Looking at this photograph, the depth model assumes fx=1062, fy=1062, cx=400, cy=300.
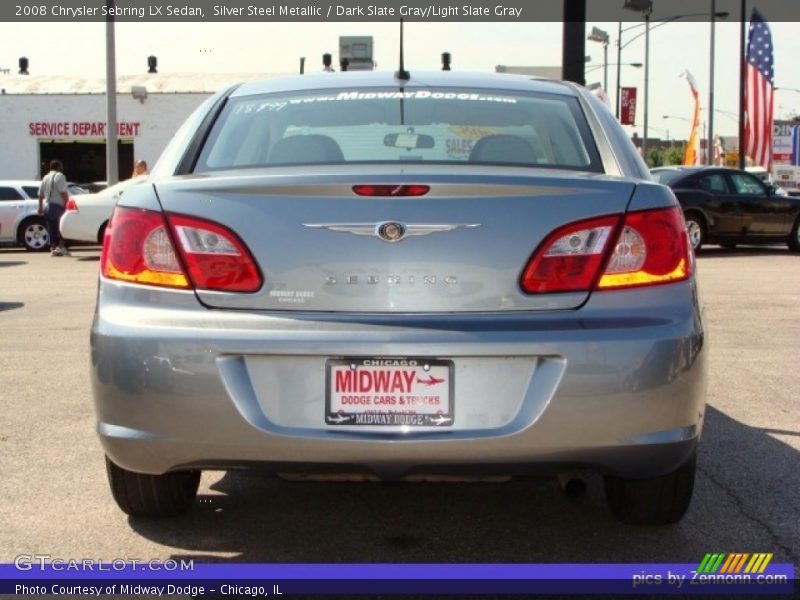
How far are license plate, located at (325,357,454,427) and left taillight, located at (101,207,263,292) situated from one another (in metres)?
0.38

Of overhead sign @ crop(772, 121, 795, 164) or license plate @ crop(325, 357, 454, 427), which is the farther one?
overhead sign @ crop(772, 121, 795, 164)

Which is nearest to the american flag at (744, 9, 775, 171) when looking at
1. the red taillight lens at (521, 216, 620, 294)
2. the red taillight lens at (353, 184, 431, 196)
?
the red taillight lens at (521, 216, 620, 294)

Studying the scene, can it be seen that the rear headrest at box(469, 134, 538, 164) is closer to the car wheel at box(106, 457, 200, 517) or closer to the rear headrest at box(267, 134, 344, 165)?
the rear headrest at box(267, 134, 344, 165)

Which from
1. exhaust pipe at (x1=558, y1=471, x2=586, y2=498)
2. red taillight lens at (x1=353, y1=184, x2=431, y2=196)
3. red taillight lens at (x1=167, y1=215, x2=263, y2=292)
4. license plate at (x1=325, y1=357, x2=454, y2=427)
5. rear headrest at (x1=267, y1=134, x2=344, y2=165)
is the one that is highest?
rear headrest at (x1=267, y1=134, x2=344, y2=165)

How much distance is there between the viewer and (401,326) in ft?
9.81

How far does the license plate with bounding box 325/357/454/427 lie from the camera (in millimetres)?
2979

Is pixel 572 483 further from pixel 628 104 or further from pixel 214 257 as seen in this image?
pixel 628 104

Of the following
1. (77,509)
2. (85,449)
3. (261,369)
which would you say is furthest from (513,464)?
(85,449)

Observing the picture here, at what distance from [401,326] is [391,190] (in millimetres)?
404

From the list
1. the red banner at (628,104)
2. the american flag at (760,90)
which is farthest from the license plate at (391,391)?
the red banner at (628,104)

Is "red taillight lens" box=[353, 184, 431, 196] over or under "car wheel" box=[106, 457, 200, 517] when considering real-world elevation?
over

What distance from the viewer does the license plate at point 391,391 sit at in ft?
9.77

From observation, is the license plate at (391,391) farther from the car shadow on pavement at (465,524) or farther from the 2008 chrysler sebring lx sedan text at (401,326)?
the car shadow on pavement at (465,524)

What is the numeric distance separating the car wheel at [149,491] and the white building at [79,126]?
30021 millimetres
